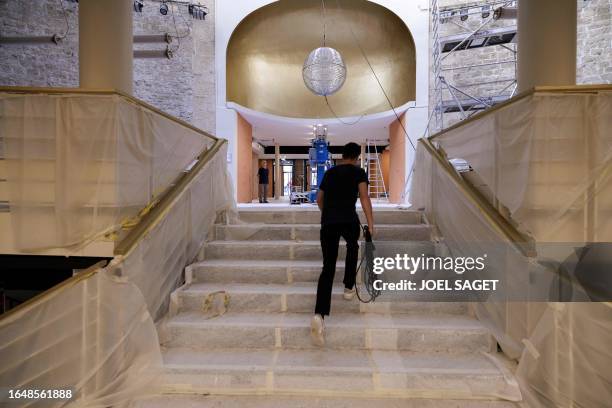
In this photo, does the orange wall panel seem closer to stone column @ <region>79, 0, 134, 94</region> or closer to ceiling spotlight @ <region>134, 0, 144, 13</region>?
ceiling spotlight @ <region>134, 0, 144, 13</region>

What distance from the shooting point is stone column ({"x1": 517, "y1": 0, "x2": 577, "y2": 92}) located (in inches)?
142

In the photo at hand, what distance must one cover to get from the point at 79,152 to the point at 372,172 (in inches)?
562

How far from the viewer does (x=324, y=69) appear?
5.14 meters

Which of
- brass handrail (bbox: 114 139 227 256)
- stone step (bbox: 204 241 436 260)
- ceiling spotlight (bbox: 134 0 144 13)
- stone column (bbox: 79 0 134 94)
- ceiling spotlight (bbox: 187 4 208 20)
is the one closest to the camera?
brass handrail (bbox: 114 139 227 256)

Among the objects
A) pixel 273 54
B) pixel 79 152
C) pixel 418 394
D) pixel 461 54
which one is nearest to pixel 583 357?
pixel 418 394

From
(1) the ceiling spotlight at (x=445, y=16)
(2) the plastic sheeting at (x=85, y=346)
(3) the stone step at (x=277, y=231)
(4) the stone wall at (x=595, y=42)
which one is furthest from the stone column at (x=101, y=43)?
(4) the stone wall at (x=595, y=42)

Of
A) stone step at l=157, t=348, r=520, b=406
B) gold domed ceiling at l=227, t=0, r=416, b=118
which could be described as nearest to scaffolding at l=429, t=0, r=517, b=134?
gold domed ceiling at l=227, t=0, r=416, b=118

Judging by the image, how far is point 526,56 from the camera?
12.3ft

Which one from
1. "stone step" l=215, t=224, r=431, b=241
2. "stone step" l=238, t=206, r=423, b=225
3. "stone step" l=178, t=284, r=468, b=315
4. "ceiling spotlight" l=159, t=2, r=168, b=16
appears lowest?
"stone step" l=178, t=284, r=468, b=315

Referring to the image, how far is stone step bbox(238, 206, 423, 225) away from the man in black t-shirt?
1.25 meters

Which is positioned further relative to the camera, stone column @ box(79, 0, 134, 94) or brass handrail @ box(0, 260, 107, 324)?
stone column @ box(79, 0, 134, 94)

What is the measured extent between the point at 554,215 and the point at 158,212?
2.75 m

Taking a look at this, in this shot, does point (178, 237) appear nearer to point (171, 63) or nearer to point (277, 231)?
point (277, 231)

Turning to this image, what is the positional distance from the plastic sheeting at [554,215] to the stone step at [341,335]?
0.81 ft
